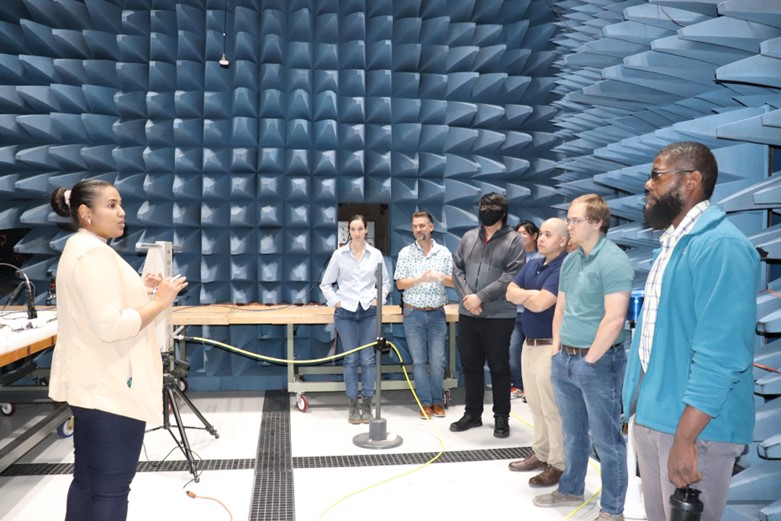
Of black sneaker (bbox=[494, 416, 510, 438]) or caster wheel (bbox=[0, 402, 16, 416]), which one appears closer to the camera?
black sneaker (bbox=[494, 416, 510, 438])

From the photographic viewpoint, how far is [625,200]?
130 inches

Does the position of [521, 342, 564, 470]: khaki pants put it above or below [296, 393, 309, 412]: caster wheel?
above

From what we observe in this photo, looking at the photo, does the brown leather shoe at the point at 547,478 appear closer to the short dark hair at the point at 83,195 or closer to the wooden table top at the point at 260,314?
the wooden table top at the point at 260,314

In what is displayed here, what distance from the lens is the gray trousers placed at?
150cm

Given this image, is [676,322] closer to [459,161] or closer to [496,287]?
[496,287]

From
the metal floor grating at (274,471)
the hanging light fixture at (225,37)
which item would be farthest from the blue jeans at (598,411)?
the hanging light fixture at (225,37)

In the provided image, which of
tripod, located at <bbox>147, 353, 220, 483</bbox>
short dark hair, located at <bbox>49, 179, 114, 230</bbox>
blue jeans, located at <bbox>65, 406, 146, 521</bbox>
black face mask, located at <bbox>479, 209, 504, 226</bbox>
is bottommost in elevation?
tripod, located at <bbox>147, 353, 220, 483</bbox>

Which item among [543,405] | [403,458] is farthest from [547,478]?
[403,458]

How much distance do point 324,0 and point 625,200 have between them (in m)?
3.20

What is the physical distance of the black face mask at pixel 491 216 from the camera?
379 cm

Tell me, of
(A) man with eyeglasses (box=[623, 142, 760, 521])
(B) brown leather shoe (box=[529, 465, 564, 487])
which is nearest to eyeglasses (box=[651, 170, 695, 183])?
(A) man with eyeglasses (box=[623, 142, 760, 521])

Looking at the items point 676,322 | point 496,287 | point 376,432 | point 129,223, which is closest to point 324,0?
point 129,223

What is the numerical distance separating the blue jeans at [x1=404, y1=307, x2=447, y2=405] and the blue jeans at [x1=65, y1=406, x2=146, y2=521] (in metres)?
2.63

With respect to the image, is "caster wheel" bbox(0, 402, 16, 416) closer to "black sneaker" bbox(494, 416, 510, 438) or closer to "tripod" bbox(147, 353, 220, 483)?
"tripod" bbox(147, 353, 220, 483)
